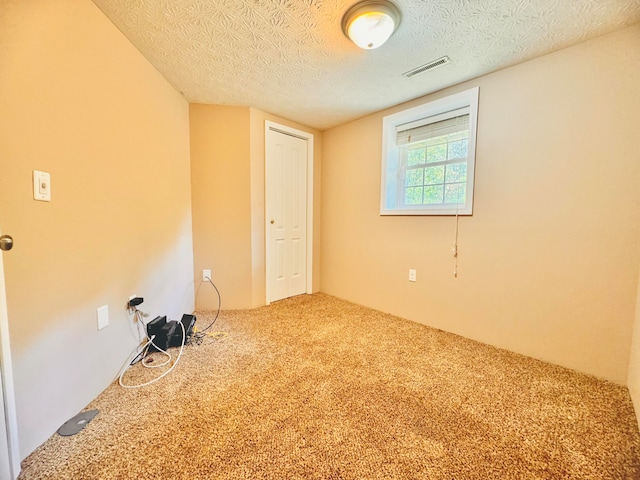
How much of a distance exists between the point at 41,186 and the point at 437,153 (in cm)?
268

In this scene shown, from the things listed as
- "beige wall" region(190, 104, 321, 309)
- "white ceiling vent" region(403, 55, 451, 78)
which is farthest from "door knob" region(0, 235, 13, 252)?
"white ceiling vent" region(403, 55, 451, 78)

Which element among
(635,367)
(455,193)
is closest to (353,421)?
(635,367)

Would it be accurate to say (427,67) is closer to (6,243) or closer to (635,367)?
(635,367)

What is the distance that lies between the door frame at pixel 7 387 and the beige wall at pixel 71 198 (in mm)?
66

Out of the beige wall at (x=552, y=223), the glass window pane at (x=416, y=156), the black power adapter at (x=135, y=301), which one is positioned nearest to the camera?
the beige wall at (x=552, y=223)

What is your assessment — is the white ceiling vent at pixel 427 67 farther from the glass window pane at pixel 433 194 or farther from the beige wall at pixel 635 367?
the beige wall at pixel 635 367

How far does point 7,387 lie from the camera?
864mm

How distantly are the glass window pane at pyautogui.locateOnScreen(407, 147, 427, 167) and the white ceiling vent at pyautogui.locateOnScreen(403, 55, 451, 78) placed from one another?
0.70 metres

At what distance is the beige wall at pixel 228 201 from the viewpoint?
2469 millimetres

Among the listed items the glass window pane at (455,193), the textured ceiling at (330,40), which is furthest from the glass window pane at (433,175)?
the textured ceiling at (330,40)

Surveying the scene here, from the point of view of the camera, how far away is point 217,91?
2.18 meters

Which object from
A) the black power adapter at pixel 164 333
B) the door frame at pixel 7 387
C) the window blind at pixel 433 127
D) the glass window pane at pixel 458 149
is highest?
the window blind at pixel 433 127

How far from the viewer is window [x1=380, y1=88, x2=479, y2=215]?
2.04 metres

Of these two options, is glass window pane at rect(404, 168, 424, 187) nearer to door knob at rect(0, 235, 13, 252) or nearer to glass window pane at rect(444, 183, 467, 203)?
glass window pane at rect(444, 183, 467, 203)
